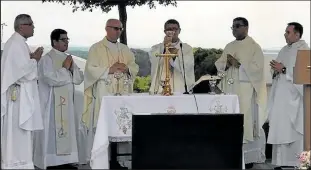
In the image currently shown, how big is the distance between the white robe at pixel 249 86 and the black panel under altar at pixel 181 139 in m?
1.84

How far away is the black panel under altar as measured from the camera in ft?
19.8

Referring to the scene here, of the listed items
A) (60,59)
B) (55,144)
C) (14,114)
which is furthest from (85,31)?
(14,114)

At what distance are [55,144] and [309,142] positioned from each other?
3.52 m

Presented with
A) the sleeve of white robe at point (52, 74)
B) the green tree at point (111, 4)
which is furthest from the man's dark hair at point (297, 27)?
the sleeve of white robe at point (52, 74)

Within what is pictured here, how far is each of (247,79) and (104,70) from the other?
1.86m

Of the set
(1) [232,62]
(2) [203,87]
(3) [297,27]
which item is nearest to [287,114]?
(1) [232,62]

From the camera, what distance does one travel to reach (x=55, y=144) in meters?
7.86

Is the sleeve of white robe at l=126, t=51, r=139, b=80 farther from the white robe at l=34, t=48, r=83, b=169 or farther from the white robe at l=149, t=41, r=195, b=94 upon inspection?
the white robe at l=34, t=48, r=83, b=169

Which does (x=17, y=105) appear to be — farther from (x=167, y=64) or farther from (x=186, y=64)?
(x=186, y=64)

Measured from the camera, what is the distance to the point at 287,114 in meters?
Result: 7.66

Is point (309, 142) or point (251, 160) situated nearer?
point (309, 142)

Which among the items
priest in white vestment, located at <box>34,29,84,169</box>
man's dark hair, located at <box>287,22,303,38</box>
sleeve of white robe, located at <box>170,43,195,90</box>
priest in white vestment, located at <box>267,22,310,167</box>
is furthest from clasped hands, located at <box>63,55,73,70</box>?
man's dark hair, located at <box>287,22,303,38</box>

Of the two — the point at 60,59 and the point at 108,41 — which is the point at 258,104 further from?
the point at 60,59

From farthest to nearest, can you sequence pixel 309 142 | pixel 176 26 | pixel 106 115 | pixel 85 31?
pixel 85 31, pixel 176 26, pixel 106 115, pixel 309 142
